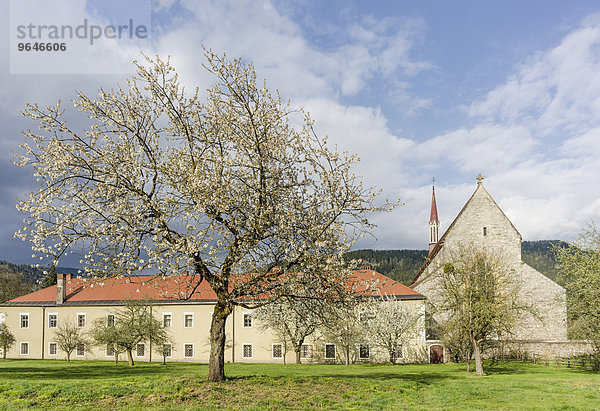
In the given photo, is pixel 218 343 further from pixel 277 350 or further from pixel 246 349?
pixel 246 349

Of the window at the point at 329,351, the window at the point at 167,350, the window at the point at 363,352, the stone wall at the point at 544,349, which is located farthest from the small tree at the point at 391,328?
the window at the point at 167,350

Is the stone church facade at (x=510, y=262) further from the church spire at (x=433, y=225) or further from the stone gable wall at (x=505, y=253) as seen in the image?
the church spire at (x=433, y=225)

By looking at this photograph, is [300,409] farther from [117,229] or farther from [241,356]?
[241,356]

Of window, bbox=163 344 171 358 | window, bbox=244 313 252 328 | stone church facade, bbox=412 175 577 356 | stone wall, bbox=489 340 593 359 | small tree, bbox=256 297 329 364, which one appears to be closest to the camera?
stone wall, bbox=489 340 593 359

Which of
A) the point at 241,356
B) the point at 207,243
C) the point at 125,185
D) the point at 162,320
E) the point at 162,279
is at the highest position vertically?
the point at 125,185

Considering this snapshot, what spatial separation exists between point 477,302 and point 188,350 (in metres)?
30.5

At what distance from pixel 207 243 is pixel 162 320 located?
38557mm

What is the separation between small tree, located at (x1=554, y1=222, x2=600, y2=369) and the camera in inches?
1181

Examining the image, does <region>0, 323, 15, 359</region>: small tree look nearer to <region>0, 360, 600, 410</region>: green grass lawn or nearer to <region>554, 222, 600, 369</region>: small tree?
<region>0, 360, 600, 410</region>: green grass lawn

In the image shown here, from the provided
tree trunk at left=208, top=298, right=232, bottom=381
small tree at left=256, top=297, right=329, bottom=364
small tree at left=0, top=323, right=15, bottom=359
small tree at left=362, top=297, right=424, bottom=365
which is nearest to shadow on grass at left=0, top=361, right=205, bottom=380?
small tree at left=256, top=297, right=329, bottom=364

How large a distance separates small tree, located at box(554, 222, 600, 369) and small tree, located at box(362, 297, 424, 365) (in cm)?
1345

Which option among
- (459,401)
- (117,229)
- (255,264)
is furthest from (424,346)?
(117,229)

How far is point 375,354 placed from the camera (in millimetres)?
45219

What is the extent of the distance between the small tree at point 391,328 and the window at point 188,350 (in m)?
17.9
